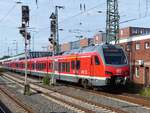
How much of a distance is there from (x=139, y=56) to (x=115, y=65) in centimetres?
2050

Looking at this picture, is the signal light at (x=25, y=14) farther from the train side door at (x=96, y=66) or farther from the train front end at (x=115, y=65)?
the train front end at (x=115, y=65)

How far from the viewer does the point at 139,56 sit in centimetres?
4366

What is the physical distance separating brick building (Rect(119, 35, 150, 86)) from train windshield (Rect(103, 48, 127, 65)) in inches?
611

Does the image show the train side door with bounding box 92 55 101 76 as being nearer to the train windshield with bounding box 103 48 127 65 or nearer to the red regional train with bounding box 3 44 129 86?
the red regional train with bounding box 3 44 129 86

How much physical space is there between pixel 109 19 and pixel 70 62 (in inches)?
344

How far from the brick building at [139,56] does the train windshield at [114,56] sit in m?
15.5

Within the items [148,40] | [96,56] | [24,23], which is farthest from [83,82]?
[148,40]

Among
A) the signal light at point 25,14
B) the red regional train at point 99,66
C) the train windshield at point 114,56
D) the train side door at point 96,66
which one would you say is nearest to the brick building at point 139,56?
the red regional train at point 99,66

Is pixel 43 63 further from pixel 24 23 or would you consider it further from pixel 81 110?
pixel 81 110

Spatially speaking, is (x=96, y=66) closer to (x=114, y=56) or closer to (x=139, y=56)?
(x=114, y=56)

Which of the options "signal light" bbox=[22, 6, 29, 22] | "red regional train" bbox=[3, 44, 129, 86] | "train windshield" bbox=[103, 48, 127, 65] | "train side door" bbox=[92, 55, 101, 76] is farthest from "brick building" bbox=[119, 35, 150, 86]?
"train side door" bbox=[92, 55, 101, 76]

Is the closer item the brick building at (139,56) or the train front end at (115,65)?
the train front end at (115,65)

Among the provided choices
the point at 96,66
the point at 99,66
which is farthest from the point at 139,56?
the point at 99,66

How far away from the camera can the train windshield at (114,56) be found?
24.0 meters
